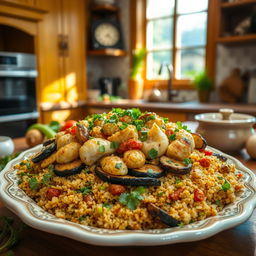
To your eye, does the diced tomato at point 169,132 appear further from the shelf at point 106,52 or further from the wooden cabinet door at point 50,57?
the shelf at point 106,52

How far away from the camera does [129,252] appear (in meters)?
0.62

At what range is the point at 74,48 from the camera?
3.88 m

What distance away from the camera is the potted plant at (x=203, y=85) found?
3.59 meters

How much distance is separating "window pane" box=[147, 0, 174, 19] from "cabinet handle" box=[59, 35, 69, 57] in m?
1.33

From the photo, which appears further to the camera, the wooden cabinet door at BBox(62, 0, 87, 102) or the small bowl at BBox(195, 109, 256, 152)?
the wooden cabinet door at BBox(62, 0, 87, 102)

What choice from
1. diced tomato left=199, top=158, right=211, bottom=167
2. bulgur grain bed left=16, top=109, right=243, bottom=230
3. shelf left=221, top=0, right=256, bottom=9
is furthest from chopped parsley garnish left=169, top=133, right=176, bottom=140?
shelf left=221, top=0, right=256, bottom=9

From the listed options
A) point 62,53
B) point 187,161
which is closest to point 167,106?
point 62,53

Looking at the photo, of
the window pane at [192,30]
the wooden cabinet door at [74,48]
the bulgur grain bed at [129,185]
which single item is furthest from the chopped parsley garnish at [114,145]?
the window pane at [192,30]

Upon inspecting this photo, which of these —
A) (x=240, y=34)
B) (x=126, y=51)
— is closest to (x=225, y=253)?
(x=240, y=34)

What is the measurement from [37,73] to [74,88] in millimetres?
592

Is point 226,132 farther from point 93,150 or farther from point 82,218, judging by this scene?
point 82,218

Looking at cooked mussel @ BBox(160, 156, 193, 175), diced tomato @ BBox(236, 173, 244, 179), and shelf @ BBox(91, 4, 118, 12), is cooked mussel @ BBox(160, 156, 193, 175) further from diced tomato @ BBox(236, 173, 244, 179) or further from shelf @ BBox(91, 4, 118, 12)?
shelf @ BBox(91, 4, 118, 12)

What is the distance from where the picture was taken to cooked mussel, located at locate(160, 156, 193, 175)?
2.39ft

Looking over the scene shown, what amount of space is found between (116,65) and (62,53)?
1.12m
